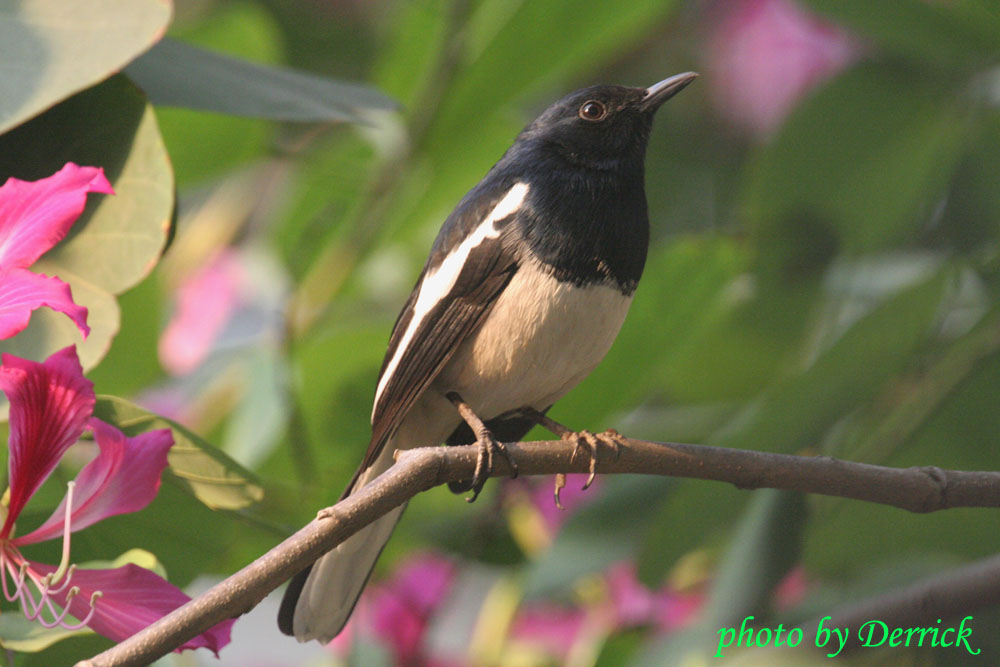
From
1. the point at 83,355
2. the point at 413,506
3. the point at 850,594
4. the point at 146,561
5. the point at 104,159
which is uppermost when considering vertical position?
the point at 104,159

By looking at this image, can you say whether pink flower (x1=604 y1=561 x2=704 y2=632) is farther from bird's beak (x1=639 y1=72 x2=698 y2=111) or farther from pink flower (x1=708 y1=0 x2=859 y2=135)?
pink flower (x1=708 y1=0 x2=859 y2=135)

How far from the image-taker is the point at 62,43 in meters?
0.92

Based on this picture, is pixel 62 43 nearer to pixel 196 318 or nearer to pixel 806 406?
pixel 806 406

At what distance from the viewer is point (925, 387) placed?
1.27 meters

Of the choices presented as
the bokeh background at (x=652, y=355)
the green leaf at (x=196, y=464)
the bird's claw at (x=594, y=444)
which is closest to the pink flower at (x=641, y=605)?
the bokeh background at (x=652, y=355)

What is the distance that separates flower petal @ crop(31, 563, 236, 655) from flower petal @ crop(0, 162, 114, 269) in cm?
23

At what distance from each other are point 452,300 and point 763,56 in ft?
5.16

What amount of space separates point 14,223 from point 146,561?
0.28 m

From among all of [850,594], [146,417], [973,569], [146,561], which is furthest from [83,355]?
[850,594]

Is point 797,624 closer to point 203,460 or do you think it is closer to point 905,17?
point 203,460

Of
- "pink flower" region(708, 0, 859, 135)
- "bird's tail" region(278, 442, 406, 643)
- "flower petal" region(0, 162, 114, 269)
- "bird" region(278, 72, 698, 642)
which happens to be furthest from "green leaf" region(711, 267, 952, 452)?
"pink flower" region(708, 0, 859, 135)

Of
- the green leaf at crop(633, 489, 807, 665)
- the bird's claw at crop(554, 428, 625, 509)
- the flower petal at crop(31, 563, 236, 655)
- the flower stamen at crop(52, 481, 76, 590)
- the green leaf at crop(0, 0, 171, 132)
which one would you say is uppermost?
the green leaf at crop(0, 0, 171, 132)

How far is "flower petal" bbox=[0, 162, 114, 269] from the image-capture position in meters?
0.74

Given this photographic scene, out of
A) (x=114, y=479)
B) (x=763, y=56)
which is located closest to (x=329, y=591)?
(x=114, y=479)
